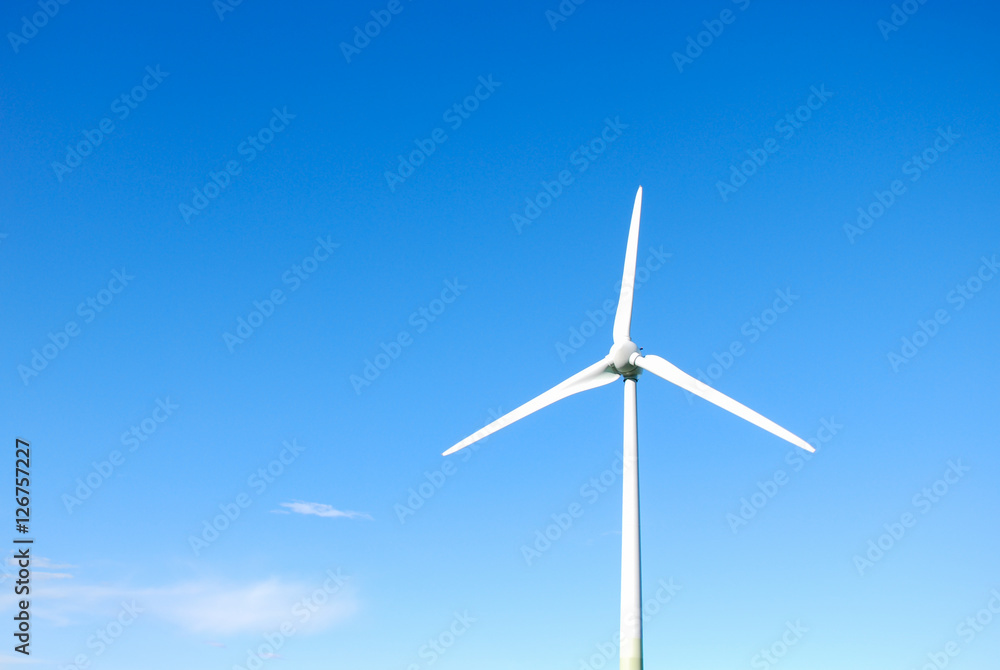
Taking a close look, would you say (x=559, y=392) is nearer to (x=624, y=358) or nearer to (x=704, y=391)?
(x=624, y=358)

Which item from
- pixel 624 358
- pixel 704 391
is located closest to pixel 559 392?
pixel 624 358

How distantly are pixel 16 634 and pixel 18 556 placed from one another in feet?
9.32

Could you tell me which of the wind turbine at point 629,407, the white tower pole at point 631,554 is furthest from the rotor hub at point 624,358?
the white tower pole at point 631,554

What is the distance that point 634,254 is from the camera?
4706 centimetres

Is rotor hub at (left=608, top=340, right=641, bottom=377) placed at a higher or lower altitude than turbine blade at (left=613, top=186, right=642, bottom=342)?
lower

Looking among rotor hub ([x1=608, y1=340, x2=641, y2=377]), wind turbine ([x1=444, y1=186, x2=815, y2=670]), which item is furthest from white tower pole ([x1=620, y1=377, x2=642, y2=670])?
rotor hub ([x1=608, y1=340, x2=641, y2=377])

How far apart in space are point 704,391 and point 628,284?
23.3 ft

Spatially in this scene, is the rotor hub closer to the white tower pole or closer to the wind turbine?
the wind turbine

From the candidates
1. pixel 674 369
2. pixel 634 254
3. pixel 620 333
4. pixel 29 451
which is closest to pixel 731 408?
pixel 674 369

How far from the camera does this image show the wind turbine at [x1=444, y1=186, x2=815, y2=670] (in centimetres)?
3806

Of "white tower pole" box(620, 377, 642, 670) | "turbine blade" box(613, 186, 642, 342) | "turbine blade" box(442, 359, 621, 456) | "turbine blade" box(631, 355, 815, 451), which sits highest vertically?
"turbine blade" box(613, 186, 642, 342)

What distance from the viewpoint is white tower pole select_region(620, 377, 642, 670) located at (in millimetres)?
37219

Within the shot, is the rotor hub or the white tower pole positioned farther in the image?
the rotor hub

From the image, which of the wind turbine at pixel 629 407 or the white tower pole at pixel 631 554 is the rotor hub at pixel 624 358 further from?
the white tower pole at pixel 631 554
